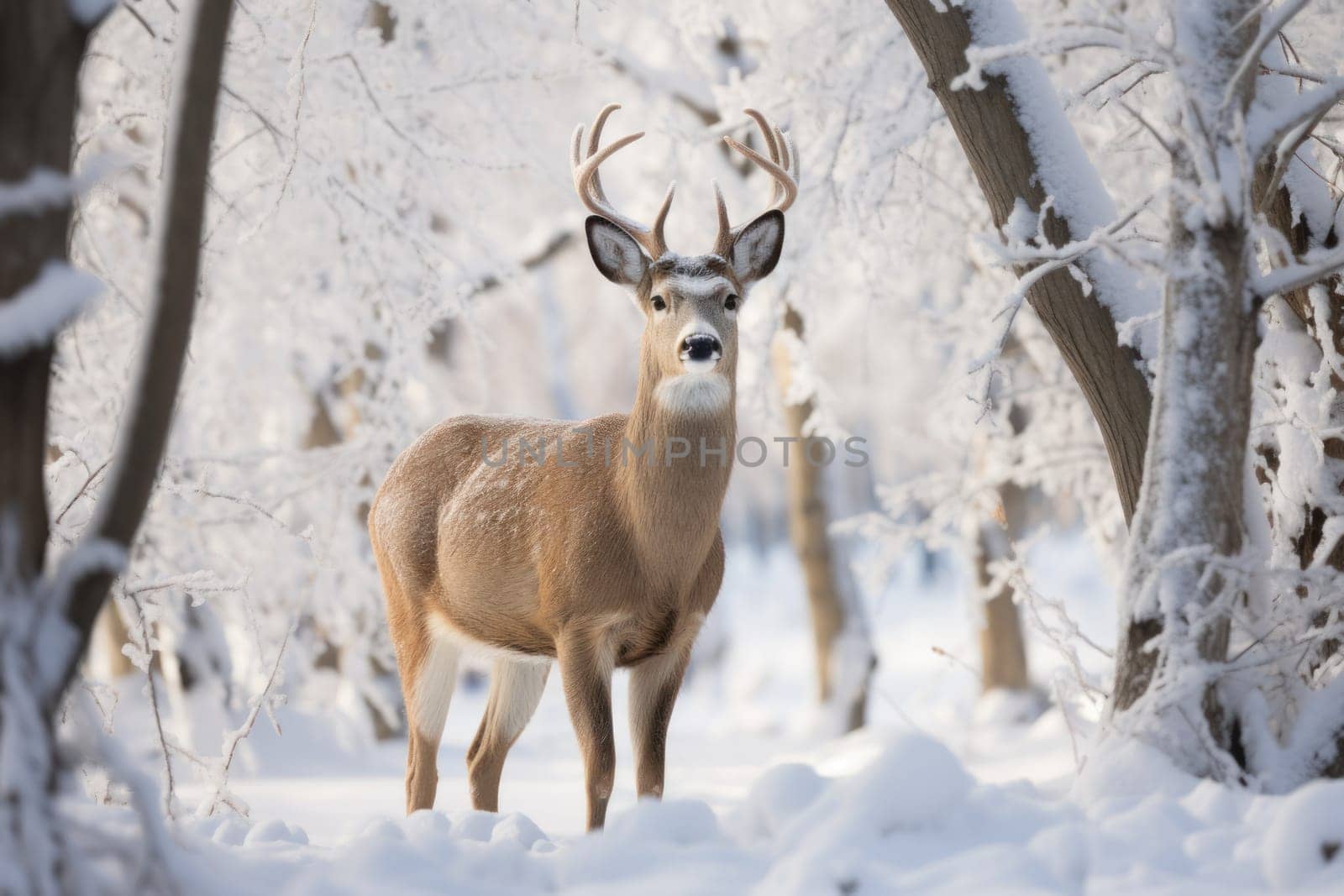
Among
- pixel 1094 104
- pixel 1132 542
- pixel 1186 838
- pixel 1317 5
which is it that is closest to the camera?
pixel 1186 838

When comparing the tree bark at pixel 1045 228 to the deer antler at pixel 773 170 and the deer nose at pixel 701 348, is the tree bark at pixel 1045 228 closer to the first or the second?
the deer antler at pixel 773 170

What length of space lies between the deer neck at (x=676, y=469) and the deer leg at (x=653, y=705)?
1.15 ft

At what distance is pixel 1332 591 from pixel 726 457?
5.84 feet

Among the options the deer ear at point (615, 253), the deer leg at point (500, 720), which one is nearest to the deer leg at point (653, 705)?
the deer leg at point (500, 720)

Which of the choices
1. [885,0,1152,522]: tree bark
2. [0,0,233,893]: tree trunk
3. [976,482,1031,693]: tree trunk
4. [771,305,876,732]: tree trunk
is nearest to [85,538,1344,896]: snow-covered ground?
[0,0,233,893]: tree trunk

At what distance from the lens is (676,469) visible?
408 cm

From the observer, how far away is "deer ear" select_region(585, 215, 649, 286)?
4.24 m

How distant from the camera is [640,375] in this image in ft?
14.0

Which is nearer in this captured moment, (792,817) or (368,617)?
(792,817)

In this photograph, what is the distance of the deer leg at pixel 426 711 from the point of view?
15.2 feet

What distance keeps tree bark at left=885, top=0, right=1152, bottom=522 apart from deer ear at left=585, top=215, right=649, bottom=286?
1.10m

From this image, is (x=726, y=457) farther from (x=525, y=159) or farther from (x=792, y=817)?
(x=525, y=159)

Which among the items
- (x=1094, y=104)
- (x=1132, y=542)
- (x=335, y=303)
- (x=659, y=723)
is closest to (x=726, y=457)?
(x=659, y=723)

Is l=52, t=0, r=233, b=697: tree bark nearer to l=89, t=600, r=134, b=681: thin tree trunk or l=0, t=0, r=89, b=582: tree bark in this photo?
l=0, t=0, r=89, b=582: tree bark
